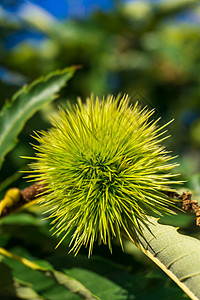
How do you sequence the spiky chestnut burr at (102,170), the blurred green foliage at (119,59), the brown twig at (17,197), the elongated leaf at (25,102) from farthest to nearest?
the blurred green foliage at (119,59) < the elongated leaf at (25,102) < the brown twig at (17,197) < the spiky chestnut burr at (102,170)

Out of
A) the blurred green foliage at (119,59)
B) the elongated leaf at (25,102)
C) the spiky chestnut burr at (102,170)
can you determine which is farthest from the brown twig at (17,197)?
→ the blurred green foliage at (119,59)

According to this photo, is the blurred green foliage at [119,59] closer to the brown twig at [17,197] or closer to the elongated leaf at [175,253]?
the brown twig at [17,197]

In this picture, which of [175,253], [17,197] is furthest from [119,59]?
[175,253]

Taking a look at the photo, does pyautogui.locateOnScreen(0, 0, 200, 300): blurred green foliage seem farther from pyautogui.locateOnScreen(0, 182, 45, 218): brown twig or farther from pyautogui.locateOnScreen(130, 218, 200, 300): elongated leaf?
pyautogui.locateOnScreen(130, 218, 200, 300): elongated leaf

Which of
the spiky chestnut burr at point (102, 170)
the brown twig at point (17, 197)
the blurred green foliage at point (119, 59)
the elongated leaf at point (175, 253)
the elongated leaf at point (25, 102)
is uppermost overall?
the blurred green foliage at point (119, 59)

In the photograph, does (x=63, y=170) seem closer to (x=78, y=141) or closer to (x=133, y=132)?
(x=78, y=141)

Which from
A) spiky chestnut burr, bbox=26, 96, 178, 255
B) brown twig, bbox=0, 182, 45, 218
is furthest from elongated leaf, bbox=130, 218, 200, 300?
brown twig, bbox=0, 182, 45, 218
